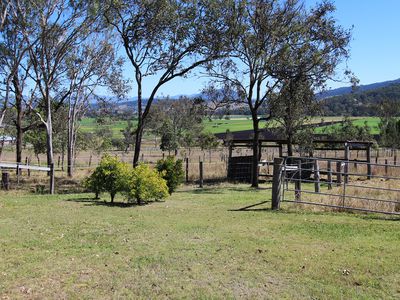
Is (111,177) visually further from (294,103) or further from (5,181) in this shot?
(294,103)

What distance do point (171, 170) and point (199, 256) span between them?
899cm

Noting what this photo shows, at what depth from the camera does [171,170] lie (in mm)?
15727

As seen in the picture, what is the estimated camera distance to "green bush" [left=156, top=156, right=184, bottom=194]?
15.6 meters

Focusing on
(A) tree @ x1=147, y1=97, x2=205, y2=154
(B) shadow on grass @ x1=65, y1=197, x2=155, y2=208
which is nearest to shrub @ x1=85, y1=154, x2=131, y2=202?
(B) shadow on grass @ x1=65, y1=197, x2=155, y2=208

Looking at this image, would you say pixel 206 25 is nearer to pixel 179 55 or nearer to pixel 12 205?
pixel 179 55

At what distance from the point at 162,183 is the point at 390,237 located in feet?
23.9

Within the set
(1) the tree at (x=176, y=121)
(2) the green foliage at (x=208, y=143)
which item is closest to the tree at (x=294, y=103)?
(2) the green foliage at (x=208, y=143)

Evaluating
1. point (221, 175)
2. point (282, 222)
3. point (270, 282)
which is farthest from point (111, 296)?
point (221, 175)

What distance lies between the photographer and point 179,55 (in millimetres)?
22828

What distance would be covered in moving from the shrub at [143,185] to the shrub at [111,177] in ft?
0.61

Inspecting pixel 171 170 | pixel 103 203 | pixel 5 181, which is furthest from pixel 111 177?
pixel 5 181

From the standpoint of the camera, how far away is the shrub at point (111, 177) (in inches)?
513

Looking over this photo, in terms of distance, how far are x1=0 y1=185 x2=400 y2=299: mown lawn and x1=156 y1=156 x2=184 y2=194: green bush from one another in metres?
4.67

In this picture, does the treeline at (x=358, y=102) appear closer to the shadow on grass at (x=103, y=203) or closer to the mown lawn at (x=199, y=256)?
the shadow on grass at (x=103, y=203)
